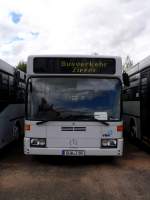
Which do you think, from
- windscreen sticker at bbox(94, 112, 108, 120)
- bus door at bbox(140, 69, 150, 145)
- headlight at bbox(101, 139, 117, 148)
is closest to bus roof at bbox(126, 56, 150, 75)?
bus door at bbox(140, 69, 150, 145)

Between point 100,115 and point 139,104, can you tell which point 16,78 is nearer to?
point 139,104

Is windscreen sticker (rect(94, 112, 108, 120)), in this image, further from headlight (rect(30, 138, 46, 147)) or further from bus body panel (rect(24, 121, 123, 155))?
headlight (rect(30, 138, 46, 147))

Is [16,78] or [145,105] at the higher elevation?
[16,78]

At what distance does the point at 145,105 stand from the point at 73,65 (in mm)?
3480

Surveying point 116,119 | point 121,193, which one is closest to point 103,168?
point 116,119

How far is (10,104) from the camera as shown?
13203 millimetres

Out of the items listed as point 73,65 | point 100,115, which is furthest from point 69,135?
point 73,65

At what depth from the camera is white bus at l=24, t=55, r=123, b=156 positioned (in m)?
10.6

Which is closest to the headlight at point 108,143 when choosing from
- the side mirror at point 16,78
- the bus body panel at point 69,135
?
the bus body panel at point 69,135

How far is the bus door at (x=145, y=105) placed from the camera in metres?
12.8

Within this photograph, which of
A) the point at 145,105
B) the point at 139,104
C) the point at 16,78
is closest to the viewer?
the point at 145,105

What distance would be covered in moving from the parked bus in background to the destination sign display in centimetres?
247

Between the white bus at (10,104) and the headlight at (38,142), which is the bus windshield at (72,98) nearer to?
the headlight at (38,142)

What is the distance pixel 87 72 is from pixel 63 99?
1.02m
